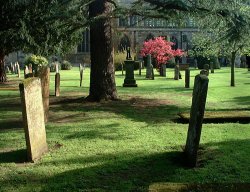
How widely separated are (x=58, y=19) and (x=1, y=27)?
2405mm

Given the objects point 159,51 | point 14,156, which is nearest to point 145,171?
point 14,156

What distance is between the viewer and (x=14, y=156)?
725 cm

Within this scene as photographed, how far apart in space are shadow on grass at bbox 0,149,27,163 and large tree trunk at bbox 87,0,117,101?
23.3 ft

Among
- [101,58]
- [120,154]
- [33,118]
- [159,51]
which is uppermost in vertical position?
Result: [159,51]

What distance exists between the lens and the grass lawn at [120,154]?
5.84 meters

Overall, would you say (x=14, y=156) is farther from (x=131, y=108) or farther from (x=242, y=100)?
(x=242, y=100)

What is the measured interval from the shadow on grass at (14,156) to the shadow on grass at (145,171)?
1.93 ft

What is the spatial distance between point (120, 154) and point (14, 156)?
1.79m

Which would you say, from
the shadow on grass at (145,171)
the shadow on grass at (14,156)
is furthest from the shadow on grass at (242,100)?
the shadow on grass at (14,156)

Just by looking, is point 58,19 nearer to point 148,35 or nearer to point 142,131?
point 142,131

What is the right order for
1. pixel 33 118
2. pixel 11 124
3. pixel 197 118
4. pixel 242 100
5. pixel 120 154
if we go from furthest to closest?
1. pixel 242 100
2. pixel 11 124
3. pixel 120 154
4. pixel 33 118
5. pixel 197 118

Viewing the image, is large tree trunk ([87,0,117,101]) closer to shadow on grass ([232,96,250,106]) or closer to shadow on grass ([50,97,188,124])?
shadow on grass ([50,97,188,124])

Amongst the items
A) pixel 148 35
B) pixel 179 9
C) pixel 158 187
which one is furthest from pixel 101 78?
pixel 148 35

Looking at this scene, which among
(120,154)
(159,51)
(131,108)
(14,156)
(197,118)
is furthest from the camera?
(159,51)
